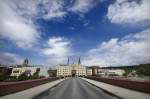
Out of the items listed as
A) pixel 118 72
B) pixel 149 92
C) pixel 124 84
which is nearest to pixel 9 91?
pixel 149 92

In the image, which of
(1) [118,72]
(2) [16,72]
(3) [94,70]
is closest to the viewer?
(2) [16,72]

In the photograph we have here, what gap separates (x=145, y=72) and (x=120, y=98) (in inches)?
4777

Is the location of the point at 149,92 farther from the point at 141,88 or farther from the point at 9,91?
the point at 9,91

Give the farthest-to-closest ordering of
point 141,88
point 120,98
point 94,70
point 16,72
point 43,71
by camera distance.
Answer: point 94,70 → point 16,72 → point 43,71 → point 141,88 → point 120,98

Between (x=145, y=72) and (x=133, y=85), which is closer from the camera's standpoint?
(x=133, y=85)

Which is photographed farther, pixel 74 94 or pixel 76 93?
pixel 76 93

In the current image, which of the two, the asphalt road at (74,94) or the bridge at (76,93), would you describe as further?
the asphalt road at (74,94)

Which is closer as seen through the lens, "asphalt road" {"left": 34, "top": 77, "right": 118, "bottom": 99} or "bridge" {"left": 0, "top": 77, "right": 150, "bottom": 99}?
"bridge" {"left": 0, "top": 77, "right": 150, "bottom": 99}

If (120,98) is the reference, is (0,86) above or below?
above

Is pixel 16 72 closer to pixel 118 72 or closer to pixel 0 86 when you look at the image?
pixel 118 72

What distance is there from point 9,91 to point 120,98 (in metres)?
9.36

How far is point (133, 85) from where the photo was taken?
21.8 meters

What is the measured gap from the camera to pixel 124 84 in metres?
26.5

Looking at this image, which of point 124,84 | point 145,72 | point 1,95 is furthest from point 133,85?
point 145,72
